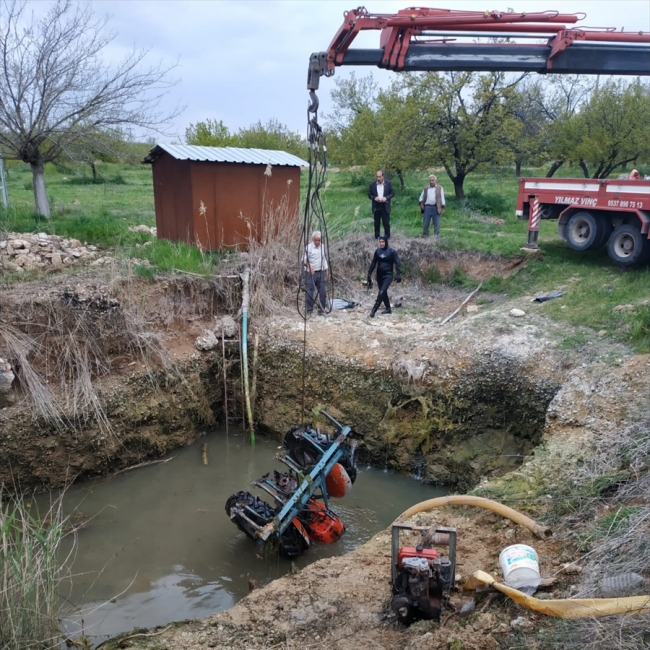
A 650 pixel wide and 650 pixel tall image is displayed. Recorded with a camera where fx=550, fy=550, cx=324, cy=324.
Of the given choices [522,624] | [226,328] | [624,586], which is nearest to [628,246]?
[226,328]

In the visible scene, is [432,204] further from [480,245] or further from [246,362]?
[246,362]

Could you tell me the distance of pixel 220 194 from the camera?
11.4 meters

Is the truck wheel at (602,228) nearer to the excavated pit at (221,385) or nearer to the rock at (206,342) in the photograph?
the excavated pit at (221,385)

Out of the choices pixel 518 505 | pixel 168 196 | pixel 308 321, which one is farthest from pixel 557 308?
pixel 168 196

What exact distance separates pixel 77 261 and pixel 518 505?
8.85m

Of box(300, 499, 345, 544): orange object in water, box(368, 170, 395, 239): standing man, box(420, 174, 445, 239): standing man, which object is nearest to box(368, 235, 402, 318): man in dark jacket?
box(368, 170, 395, 239): standing man

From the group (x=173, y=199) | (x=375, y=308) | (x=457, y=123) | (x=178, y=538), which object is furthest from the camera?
(x=457, y=123)

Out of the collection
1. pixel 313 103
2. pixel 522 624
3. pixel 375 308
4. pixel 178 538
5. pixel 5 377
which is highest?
pixel 313 103

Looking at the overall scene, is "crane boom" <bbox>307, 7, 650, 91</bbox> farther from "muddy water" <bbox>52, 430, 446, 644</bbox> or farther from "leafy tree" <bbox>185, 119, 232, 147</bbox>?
"leafy tree" <bbox>185, 119, 232, 147</bbox>

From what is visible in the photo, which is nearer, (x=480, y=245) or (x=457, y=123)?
(x=480, y=245)

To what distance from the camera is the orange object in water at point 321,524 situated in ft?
22.3

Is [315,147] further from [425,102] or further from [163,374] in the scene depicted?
[425,102]

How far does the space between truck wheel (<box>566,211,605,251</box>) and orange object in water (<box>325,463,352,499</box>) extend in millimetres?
7405

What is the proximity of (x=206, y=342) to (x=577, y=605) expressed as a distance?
24.5 ft
